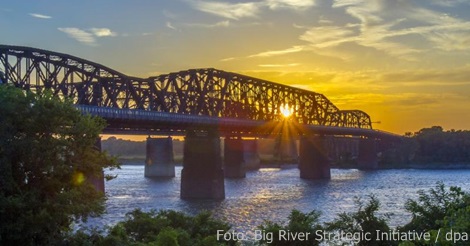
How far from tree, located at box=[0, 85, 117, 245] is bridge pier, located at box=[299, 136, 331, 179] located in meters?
132

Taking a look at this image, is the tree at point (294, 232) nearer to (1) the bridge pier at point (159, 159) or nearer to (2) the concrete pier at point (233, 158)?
(2) the concrete pier at point (233, 158)

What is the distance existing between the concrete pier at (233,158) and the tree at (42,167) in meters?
141

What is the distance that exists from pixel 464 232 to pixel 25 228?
1648 centimetres

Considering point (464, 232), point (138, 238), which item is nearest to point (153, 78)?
point (138, 238)

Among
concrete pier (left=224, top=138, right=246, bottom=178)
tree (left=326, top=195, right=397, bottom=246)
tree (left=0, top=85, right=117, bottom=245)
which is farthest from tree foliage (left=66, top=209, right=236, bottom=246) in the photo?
concrete pier (left=224, top=138, right=246, bottom=178)

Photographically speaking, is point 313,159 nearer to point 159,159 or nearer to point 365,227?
point 159,159

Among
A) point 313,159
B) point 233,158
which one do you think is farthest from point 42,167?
point 233,158

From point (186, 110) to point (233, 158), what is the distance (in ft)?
127

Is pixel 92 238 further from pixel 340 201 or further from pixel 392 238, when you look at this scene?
pixel 340 201

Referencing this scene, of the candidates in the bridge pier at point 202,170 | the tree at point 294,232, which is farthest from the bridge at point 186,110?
the tree at point 294,232

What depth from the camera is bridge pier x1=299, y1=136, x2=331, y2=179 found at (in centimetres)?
16112

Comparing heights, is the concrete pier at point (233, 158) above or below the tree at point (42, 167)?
below

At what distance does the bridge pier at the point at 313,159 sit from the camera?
529 feet

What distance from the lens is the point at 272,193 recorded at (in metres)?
110
